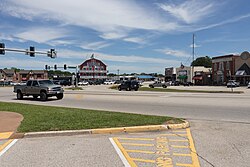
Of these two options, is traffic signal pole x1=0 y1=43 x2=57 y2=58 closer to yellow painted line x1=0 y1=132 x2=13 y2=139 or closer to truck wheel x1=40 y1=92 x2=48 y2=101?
truck wheel x1=40 y1=92 x2=48 y2=101

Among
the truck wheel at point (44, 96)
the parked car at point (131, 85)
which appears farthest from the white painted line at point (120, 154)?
the parked car at point (131, 85)

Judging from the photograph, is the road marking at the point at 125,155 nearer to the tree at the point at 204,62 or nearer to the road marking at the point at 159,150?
the road marking at the point at 159,150

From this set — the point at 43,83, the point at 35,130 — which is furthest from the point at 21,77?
the point at 35,130

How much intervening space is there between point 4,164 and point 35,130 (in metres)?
3.04

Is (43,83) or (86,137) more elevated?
(43,83)

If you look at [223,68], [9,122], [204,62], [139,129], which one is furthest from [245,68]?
[204,62]

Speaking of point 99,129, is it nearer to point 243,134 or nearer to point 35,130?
point 35,130

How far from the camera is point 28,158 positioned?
579 centimetres

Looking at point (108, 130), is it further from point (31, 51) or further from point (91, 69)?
point (91, 69)

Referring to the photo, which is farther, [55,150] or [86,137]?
[86,137]

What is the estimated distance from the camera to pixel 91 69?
127062mm

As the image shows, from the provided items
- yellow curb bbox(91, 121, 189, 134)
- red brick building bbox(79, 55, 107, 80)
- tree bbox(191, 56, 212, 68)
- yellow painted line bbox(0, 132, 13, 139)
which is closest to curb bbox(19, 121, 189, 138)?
yellow curb bbox(91, 121, 189, 134)

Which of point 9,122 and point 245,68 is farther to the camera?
point 245,68

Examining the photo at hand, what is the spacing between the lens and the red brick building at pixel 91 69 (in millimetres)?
126500
